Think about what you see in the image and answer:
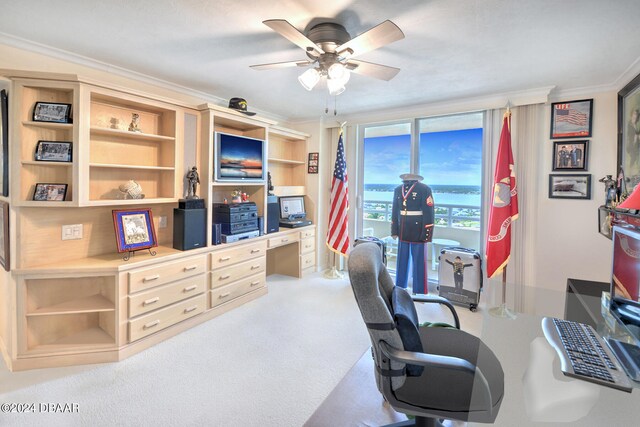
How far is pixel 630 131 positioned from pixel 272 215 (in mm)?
3654

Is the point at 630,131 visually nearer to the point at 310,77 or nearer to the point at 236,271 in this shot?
the point at 310,77

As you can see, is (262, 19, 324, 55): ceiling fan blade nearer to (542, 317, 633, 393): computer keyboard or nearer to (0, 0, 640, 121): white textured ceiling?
(0, 0, 640, 121): white textured ceiling

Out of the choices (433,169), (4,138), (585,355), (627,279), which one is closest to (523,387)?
(585,355)

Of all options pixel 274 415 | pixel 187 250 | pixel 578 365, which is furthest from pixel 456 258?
pixel 187 250

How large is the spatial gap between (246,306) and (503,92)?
→ 3.69 metres

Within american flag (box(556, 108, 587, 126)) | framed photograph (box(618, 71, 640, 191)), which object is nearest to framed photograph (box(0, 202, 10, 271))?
framed photograph (box(618, 71, 640, 191))

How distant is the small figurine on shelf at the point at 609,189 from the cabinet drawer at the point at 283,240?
3356 mm

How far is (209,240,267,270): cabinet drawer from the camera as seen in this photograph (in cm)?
319

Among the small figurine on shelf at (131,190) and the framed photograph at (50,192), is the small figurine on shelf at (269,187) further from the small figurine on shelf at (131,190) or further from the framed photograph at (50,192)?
the framed photograph at (50,192)

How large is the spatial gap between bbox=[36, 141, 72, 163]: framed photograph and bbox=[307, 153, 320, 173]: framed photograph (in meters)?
3.01

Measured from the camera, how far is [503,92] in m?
3.36

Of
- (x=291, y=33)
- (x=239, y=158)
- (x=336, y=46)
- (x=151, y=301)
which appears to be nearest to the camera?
(x=291, y=33)

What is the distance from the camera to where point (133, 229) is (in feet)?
8.85

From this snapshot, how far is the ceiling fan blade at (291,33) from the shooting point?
1.62m
